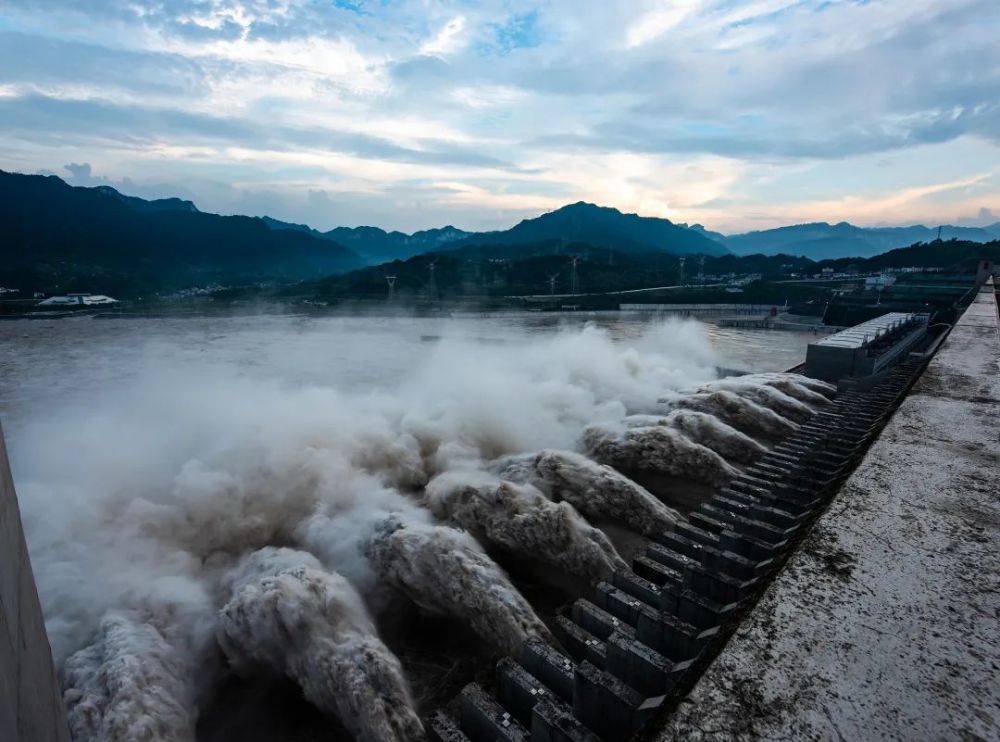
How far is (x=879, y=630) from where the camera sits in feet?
12.7

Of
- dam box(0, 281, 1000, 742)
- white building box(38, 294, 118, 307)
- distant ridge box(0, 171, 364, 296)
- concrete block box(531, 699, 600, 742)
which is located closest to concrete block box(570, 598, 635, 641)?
dam box(0, 281, 1000, 742)

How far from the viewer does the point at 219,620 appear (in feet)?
27.6

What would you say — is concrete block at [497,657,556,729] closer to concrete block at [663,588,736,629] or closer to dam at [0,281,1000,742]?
dam at [0,281,1000,742]

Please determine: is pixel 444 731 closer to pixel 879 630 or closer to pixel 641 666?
pixel 641 666

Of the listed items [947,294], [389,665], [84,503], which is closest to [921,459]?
[389,665]

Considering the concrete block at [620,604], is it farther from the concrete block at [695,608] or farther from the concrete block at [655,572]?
the concrete block at [655,572]

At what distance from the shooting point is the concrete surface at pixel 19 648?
79.2 inches

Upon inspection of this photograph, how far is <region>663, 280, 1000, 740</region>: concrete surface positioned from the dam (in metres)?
0.01

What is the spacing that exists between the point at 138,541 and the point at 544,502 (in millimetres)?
8401

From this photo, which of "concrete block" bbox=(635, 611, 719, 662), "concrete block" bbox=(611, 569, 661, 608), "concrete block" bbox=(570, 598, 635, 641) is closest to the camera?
"concrete block" bbox=(635, 611, 719, 662)

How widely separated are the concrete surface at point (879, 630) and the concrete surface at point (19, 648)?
3.03 m

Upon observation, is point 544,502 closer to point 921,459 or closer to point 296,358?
point 921,459

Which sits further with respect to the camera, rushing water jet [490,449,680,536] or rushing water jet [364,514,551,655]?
rushing water jet [490,449,680,536]

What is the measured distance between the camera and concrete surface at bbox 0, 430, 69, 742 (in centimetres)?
201
